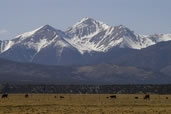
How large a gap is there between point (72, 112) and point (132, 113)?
8.34 meters

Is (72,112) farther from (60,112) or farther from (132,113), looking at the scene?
(132,113)

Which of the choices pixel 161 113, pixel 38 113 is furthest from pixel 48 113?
pixel 161 113

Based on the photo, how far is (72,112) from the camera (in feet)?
221

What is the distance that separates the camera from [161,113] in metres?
64.2

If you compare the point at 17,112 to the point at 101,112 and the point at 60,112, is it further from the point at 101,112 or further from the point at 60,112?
the point at 101,112

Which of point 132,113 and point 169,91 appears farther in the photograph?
point 169,91

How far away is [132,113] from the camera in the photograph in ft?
212

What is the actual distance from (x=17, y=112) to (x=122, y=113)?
48.1ft

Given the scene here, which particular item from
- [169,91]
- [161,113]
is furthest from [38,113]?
[169,91]

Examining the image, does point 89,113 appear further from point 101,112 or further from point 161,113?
point 161,113

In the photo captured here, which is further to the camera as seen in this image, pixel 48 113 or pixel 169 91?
pixel 169 91

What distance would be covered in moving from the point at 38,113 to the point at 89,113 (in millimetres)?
6753

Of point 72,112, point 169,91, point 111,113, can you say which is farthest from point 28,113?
point 169,91

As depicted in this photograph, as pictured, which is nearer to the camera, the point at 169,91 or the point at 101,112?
the point at 101,112
